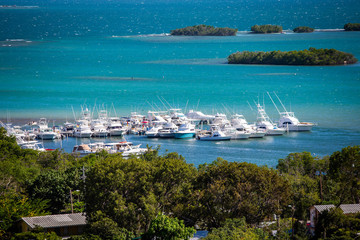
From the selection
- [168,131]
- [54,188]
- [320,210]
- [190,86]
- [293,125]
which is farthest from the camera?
[190,86]

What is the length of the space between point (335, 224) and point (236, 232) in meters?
3.33

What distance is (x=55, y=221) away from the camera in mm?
23375

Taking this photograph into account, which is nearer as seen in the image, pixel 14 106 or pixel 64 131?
pixel 64 131

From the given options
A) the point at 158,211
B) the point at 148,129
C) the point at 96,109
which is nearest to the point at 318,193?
the point at 158,211

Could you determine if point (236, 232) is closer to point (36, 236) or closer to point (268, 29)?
point (36, 236)

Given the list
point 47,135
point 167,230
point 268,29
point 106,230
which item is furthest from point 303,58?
point 167,230

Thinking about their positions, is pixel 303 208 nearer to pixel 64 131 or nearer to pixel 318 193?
pixel 318 193

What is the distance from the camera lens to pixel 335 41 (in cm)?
13738

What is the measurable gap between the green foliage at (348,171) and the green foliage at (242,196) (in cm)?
223

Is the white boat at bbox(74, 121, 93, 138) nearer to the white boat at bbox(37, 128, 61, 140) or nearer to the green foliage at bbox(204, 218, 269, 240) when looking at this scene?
the white boat at bbox(37, 128, 61, 140)

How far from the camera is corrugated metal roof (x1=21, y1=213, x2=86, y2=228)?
23.0 meters

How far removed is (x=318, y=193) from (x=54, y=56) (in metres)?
97.8

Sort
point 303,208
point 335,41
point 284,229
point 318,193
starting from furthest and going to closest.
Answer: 1. point 335,41
2. point 318,193
3. point 303,208
4. point 284,229

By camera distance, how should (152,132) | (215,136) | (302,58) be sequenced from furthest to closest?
(302,58) < (152,132) < (215,136)
